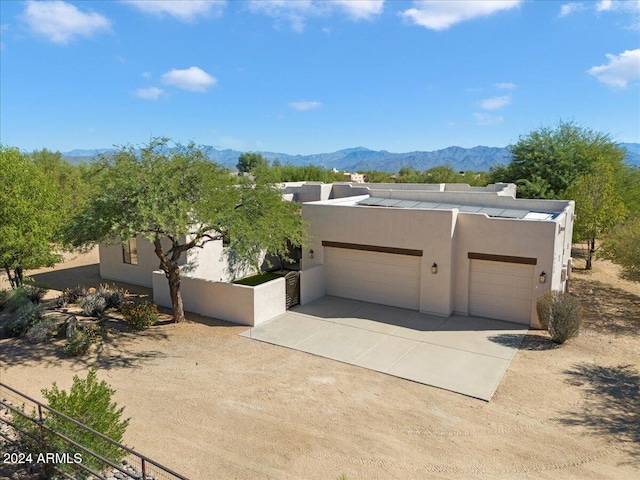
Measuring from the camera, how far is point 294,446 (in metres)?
8.44

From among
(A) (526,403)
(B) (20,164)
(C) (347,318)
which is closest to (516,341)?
(A) (526,403)

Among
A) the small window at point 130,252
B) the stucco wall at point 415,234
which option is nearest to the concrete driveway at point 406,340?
the stucco wall at point 415,234

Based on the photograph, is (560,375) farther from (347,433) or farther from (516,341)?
(347,433)

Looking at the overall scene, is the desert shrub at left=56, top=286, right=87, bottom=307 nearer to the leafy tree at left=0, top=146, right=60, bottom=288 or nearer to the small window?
the leafy tree at left=0, top=146, right=60, bottom=288

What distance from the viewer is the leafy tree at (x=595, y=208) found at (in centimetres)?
2214

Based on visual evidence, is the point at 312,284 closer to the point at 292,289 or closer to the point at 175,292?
the point at 292,289

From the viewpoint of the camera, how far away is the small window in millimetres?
20172

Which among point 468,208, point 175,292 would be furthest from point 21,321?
point 468,208

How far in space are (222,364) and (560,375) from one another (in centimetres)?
866

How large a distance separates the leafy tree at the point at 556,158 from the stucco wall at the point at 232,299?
21063mm

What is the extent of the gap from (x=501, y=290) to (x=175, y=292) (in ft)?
36.0

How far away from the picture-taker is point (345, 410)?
9.77 meters

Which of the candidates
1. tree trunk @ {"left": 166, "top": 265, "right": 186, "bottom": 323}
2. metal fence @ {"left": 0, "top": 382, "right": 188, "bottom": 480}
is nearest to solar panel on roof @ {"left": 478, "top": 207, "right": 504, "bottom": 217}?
tree trunk @ {"left": 166, "top": 265, "right": 186, "bottom": 323}

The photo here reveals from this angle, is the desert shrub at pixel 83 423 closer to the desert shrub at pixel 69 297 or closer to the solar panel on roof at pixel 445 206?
the desert shrub at pixel 69 297
